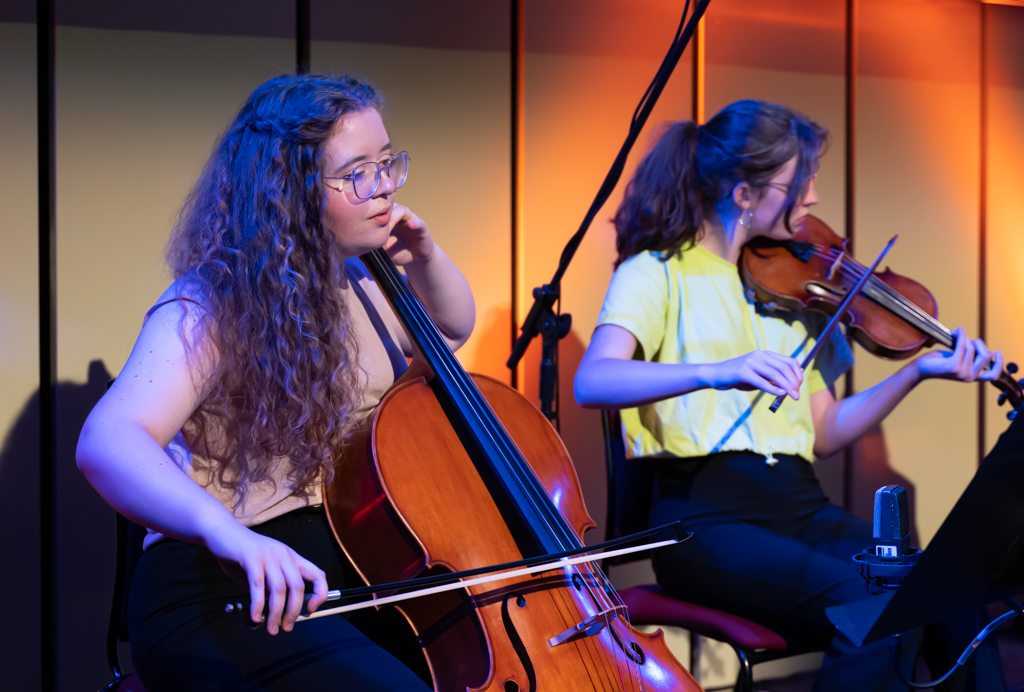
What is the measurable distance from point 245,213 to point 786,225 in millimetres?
1076

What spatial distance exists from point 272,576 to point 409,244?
785 mm

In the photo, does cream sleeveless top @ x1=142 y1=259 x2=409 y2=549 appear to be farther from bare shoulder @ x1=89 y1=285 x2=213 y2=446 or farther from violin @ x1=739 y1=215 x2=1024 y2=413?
violin @ x1=739 y1=215 x2=1024 y2=413

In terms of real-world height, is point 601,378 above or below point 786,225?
below

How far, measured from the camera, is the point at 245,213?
1.18 metres

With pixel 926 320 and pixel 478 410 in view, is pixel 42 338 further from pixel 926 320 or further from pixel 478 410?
pixel 926 320

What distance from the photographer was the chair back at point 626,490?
1669 millimetres

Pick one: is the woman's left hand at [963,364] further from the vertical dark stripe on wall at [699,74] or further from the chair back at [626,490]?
the vertical dark stripe on wall at [699,74]

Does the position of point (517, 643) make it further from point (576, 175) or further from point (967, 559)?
point (576, 175)

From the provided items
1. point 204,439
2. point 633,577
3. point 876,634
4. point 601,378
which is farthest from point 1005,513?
point 633,577

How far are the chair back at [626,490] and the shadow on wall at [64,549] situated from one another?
106 cm

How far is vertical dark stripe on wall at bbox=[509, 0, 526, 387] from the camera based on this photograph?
6.86 feet

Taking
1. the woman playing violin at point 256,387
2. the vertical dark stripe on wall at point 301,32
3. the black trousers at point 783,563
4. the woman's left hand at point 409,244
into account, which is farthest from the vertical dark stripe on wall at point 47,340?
the black trousers at point 783,563

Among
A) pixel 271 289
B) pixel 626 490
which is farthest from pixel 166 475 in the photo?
pixel 626 490

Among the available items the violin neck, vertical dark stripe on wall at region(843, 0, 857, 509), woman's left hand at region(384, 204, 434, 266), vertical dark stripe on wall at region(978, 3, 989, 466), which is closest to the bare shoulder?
the violin neck
